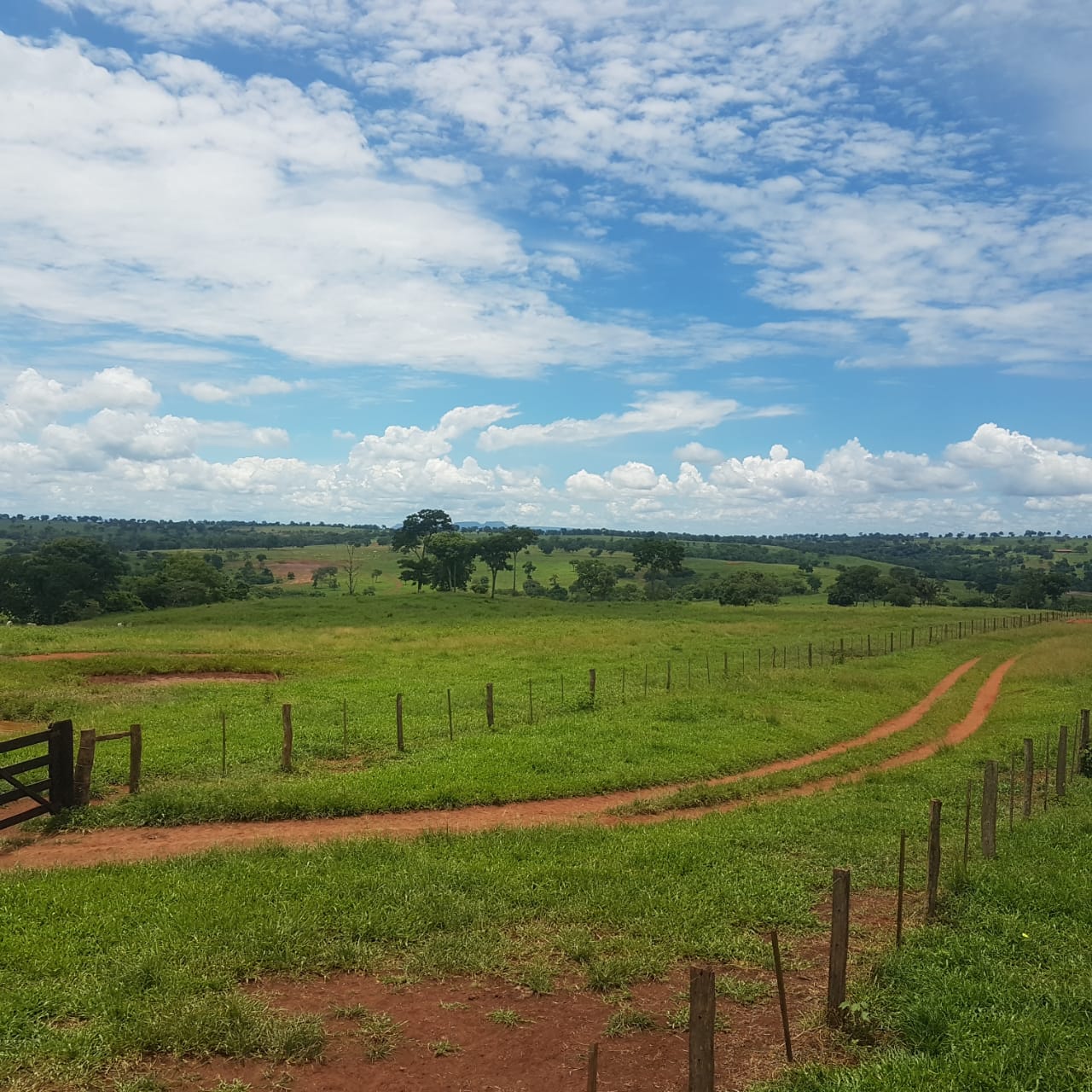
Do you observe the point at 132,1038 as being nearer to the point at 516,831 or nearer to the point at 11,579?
the point at 516,831

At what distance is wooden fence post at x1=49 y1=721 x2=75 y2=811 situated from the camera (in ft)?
50.4

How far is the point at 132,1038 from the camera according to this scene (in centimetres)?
765

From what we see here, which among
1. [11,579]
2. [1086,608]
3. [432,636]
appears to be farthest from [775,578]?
[11,579]

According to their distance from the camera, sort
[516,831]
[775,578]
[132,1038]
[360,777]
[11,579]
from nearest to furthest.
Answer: [132,1038]
[516,831]
[360,777]
[11,579]
[775,578]

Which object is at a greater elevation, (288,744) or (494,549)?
(494,549)

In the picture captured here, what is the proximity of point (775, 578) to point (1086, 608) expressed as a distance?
44.0 meters

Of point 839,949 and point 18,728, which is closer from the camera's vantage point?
point 839,949

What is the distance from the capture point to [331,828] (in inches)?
602

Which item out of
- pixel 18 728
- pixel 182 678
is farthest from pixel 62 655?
pixel 18 728

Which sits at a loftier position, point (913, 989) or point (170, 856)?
point (913, 989)

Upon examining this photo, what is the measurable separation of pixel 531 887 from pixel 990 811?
689 centimetres

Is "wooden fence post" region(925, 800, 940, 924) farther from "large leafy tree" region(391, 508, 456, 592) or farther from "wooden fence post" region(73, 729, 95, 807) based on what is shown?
"large leafy tree" region(391, 508, 456, 592)

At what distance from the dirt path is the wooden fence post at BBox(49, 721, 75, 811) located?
873 millimetres

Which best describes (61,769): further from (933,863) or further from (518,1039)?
(933,863)
